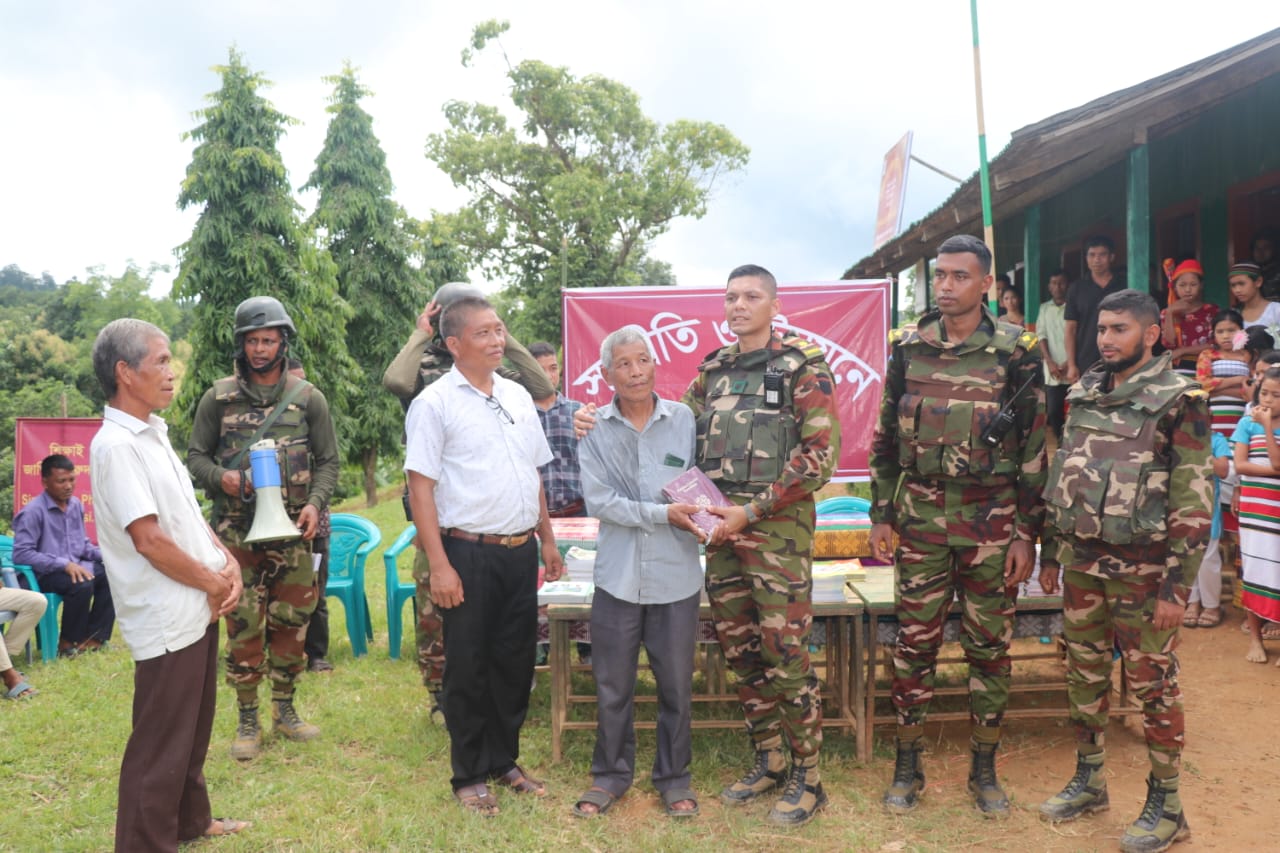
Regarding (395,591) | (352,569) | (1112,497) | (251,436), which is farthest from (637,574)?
(352,569)

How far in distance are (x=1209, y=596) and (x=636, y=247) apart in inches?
1063

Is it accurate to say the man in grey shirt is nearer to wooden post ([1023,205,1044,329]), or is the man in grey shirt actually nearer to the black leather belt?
the black leather belt

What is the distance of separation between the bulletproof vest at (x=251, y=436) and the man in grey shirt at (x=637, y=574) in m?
1.61

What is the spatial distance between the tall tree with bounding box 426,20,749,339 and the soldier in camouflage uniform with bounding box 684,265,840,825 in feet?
80.8

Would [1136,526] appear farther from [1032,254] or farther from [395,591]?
[1032,254]

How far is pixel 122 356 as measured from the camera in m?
3.01

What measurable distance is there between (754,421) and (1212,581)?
4.46m

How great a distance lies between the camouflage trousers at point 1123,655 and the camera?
336 cm

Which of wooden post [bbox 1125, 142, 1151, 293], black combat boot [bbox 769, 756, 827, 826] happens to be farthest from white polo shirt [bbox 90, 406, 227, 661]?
wooden post [bbox 1125, 142, 1151, 293]

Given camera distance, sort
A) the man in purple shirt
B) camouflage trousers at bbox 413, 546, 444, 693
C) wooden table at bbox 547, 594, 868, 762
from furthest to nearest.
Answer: the man in purple shirt < camouflage trousers at bbox 413, 546, 444, 693 < wooden table at bbox 547, 594, 868, 762

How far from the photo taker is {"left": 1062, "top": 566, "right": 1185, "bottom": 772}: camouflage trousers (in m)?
3.36

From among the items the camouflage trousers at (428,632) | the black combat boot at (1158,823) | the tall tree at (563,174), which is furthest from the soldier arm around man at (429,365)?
the tall tree at (563,174)

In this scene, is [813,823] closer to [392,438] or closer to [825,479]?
[825,479]

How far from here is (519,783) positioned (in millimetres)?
3867
